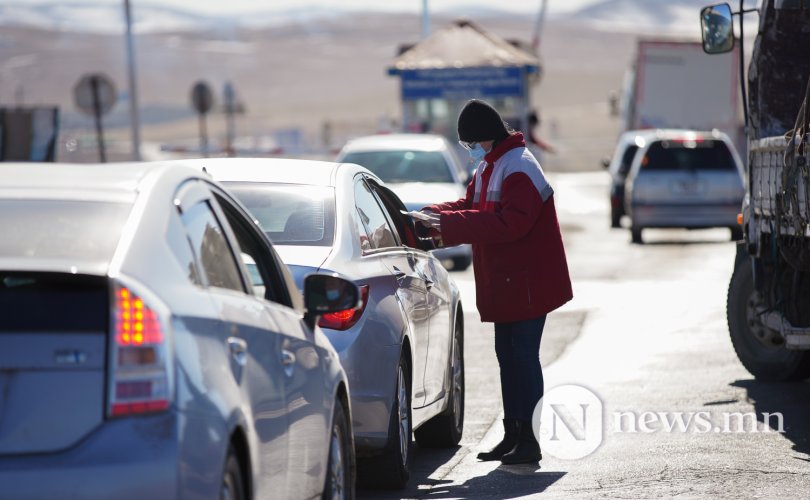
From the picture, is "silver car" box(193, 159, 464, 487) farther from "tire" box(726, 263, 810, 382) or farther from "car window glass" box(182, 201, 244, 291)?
"tire" box(726, 263, 810, 382)

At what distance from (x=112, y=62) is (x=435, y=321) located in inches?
6680

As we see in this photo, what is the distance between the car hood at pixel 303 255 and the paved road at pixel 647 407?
116 centimetres

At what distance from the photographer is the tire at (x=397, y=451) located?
7.66m

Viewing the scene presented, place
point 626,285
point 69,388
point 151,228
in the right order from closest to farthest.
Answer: point 69,388 → point 151,228 → point 626,285

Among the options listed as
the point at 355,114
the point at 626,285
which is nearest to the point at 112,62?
the point at 355,114

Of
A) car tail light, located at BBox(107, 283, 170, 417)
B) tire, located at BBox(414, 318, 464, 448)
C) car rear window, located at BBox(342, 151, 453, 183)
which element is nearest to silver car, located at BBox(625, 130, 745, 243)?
car rear window, located at BBox(342, 151, 453, 183)

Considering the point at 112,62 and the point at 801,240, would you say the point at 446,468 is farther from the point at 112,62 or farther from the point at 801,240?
the point at 112,62

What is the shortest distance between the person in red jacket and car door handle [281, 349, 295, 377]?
3232 millimetres

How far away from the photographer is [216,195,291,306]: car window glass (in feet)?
19.0

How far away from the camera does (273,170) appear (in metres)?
8.35

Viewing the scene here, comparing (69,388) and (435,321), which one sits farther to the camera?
(435,321)

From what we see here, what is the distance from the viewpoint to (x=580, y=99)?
14988 centimetres

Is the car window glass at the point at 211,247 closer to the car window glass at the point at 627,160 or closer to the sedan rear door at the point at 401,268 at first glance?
the sedan rear door at the point at 401,268

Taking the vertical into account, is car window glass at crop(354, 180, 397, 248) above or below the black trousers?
above
